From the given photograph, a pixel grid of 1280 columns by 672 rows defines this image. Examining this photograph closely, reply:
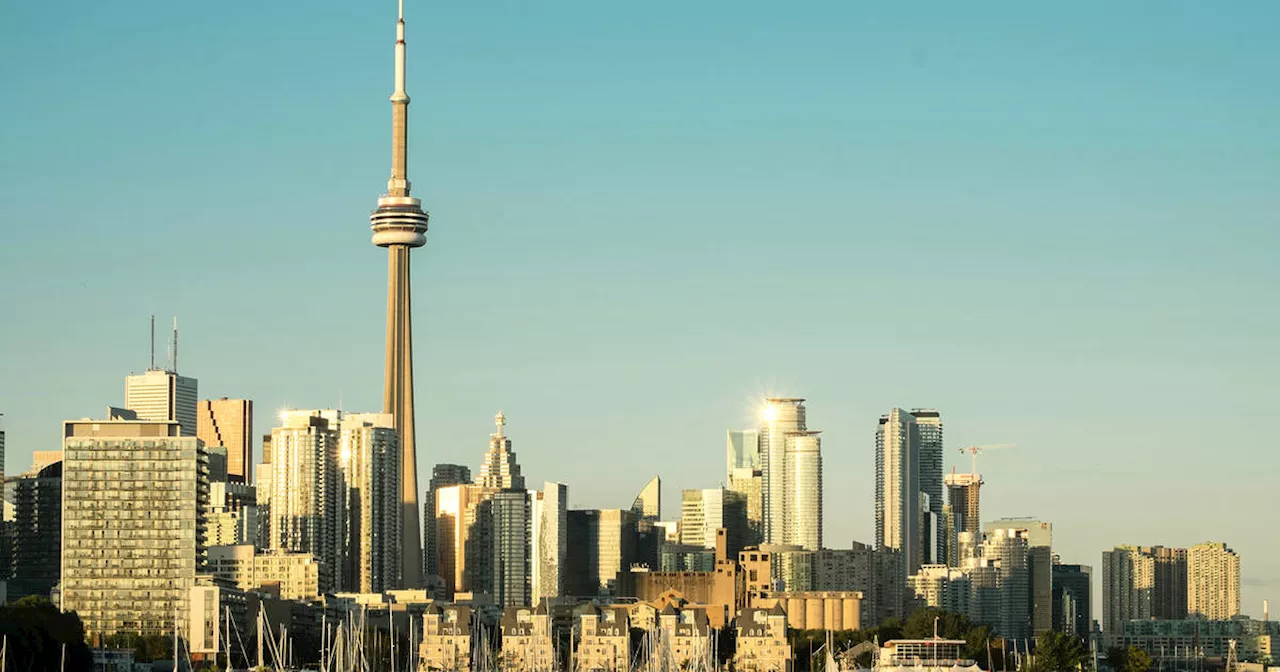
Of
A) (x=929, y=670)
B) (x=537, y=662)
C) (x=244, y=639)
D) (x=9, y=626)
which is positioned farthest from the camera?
(x=244, y=639)

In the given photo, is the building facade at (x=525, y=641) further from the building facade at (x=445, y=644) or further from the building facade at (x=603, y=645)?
the building facade at (x=445, y=644)

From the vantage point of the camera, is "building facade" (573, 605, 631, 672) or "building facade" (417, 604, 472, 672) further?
"building facade" (573, 605, 631, 672)

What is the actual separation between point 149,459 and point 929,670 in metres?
68.7

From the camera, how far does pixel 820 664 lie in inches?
7495

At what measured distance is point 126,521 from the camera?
19788cm

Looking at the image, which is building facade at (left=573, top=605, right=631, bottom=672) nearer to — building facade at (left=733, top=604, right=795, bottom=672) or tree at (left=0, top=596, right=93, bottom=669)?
building facade at (left=733, top=604, right=795, bottom=672)

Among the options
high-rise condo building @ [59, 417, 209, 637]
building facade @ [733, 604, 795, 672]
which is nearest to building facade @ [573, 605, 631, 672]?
building facade @ [733, 604, 795, 672]

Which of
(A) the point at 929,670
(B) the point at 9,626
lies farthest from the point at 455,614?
(B) the point at 9,626

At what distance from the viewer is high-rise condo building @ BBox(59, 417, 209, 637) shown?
197 metres

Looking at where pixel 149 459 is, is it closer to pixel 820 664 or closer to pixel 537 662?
pixel 537 662

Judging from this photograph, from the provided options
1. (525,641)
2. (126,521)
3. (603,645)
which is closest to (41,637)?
(525,641)

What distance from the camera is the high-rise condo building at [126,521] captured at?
197000 millimetres

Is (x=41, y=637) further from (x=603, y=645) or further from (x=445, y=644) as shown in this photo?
(x=603, y=645)

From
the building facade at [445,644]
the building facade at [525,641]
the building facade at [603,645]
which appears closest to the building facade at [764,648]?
the building facade at [603,645]
